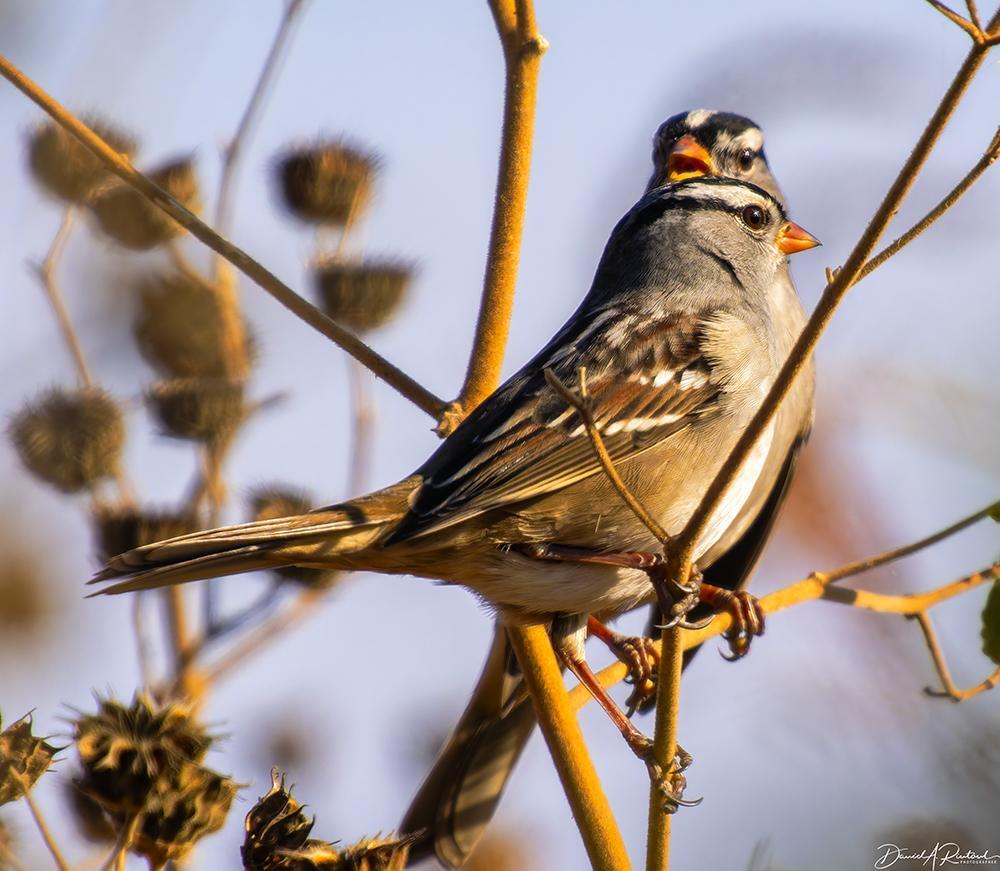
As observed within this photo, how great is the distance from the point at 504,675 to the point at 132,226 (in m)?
1.66

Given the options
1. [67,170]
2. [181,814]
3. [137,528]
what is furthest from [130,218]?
[181,814]

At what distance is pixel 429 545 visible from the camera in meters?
3.09

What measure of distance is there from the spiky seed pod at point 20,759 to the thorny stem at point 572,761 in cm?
96

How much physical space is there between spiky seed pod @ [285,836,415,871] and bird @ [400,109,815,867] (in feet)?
4.03

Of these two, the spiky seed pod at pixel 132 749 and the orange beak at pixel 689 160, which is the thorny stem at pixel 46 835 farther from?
the orange beak at pixel 689 160

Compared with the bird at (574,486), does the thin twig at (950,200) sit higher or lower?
lower

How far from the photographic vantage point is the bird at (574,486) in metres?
3.05

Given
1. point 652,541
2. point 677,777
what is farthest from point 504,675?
point 677,777

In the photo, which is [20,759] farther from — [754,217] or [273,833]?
[754,217]

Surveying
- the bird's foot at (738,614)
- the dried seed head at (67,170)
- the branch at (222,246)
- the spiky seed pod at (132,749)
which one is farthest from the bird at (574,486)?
the dried seed head at (67,170)

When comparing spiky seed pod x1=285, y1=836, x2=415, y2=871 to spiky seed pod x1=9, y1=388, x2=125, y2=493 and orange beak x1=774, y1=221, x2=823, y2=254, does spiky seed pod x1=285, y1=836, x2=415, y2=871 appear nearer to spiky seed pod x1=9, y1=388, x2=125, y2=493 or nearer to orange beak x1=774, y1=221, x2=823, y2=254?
spiky seed pod x1=9, y1=388, x2=125, y2=493

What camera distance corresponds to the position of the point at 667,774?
2098mm

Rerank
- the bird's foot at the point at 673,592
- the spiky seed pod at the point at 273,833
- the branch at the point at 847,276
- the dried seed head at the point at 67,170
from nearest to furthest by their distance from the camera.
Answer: the branch at the point at 847,276 → the spiky seed pod at the point at 273,833 → the bird's foot at the point at 673,592 → the dried seed head at the point at 67,170
